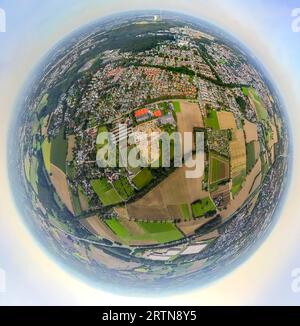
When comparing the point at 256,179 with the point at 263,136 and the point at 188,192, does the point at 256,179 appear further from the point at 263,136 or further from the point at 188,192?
the point at 188,192

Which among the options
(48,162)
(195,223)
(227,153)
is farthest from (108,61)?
(195,223)

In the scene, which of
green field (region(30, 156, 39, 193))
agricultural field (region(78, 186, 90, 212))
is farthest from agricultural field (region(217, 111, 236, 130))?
green field (region(30, 156, 39, 193))

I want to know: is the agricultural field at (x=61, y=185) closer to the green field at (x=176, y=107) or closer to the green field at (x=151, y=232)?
the green field at (x=151, y=232)

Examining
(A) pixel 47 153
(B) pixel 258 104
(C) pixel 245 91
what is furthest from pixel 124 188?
(B) pixel 258 104

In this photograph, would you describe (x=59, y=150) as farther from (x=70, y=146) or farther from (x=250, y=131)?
(x=250, y=131)

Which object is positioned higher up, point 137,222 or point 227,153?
point 227,153

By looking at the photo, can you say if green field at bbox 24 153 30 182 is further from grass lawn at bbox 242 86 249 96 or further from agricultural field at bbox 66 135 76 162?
grass lawn at bbox 242 86 249 96
